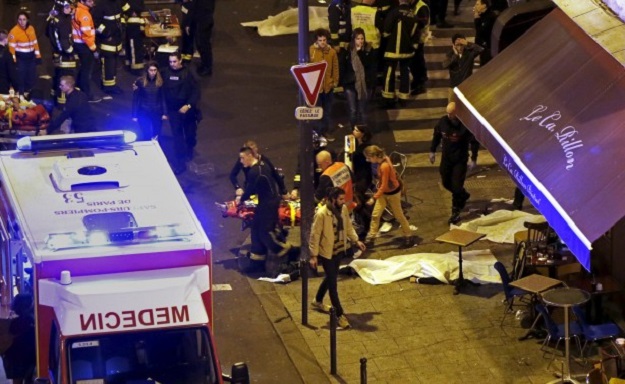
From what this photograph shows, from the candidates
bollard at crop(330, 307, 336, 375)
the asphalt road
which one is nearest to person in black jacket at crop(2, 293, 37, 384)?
the asphalt road

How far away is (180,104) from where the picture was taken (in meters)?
23.5

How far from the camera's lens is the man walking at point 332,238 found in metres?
17.8

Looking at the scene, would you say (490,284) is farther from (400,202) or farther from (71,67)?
(71,67)

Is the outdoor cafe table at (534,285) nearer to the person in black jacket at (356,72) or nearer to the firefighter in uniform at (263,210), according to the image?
the firefighter in uniform at (263,210)

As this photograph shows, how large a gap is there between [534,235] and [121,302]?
7937mm

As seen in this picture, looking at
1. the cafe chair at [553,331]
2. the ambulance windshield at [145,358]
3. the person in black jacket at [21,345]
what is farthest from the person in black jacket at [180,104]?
the ambulance windshield at [145,358]

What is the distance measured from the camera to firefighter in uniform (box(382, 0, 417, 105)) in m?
25.4

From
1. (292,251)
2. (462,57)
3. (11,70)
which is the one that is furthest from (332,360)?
(11,70)

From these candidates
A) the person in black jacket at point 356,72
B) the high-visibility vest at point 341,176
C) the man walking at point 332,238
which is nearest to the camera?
the man walking at point 332,238

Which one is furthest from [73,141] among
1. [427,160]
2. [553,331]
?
[427,160]

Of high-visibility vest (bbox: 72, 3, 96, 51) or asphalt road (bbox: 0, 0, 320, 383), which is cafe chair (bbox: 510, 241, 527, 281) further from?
high-visibility vest (bbox: 72, 3, 96, 51)

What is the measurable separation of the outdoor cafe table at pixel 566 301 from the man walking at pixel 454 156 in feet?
15.9

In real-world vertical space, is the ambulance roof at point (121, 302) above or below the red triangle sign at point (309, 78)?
below

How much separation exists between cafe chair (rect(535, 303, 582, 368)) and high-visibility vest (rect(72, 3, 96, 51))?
11.9 meters
